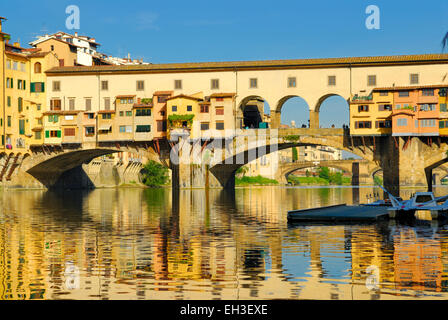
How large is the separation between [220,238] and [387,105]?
50.5m

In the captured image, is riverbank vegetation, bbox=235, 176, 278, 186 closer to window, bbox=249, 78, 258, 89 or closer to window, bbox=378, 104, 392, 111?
window, bbox=249, 78, 258, 89

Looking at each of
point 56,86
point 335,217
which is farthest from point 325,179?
point 335,217

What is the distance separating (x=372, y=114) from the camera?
74.4 m

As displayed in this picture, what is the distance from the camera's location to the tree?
365 ft

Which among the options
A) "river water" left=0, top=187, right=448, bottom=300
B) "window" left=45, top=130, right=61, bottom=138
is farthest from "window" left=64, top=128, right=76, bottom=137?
"river water" left=0, top=187, right=448, bottom=300

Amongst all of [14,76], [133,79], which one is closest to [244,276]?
[133,79]

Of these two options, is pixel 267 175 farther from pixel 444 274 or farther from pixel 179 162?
pixel 444 274

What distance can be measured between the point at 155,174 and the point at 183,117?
34.0 m

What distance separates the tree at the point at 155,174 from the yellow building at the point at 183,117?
31457 mm

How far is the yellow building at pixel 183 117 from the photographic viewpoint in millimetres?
79250

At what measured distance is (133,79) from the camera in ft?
273

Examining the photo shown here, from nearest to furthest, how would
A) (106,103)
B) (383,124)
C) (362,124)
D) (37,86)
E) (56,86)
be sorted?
(383,124) < (362,124) < (106,103) < (56,86) < (37,86)

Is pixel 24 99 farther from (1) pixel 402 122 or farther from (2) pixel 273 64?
(1) pixel 402 122

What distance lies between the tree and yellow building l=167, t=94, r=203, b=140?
31.5 meters
